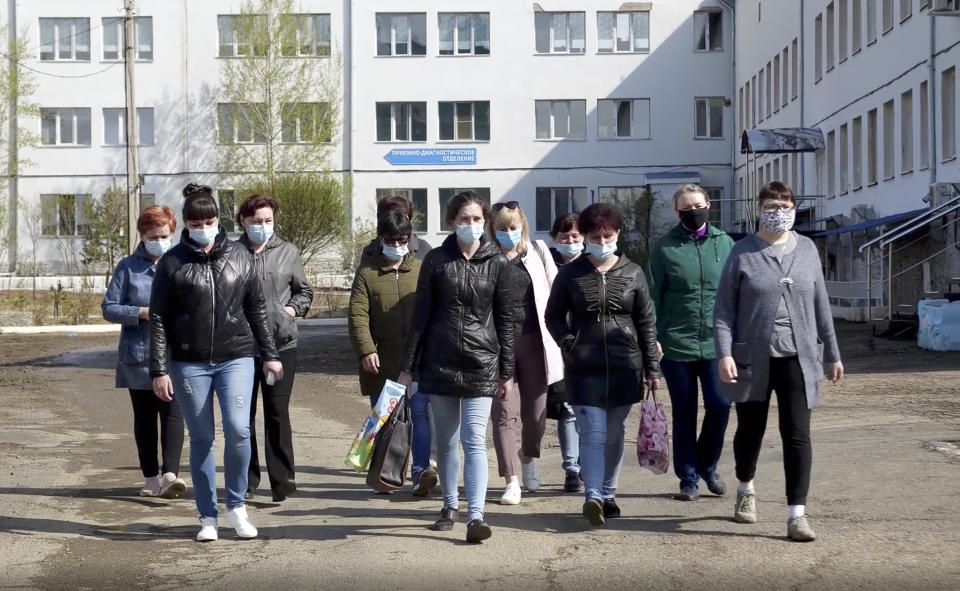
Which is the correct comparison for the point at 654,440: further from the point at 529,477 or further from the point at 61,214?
the point at 61,214

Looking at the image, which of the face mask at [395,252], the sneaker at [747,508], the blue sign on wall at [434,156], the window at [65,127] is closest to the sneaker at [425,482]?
the face mask at [395,252]

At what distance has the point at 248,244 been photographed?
937 cm

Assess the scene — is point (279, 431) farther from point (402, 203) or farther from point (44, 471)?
point (44, 471)

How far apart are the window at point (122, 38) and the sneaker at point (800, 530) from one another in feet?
171

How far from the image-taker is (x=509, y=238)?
9.09 meters

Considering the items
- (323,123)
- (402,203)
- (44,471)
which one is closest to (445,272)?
(402,203)

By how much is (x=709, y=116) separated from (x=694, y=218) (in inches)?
1905

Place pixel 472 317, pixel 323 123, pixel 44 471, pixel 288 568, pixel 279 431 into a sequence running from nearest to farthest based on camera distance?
pixel 288 568, pixel 472 317, pixel 279 431, pixel 44 471, pixel 323 123

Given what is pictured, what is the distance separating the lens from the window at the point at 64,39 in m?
56.9

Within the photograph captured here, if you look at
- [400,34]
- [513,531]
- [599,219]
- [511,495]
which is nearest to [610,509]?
[513,531]

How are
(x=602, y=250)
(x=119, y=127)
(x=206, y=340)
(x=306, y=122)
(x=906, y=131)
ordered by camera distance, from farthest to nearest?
(x=119, y=127), (x=306, y=122), (x=906, y=131), (x=602, y=250), (x=206, y=340)

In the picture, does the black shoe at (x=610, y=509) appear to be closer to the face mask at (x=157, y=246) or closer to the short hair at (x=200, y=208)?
the short hair at (x=200, y=208)

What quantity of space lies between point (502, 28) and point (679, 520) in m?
49.3

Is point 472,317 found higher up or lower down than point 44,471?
higher up
